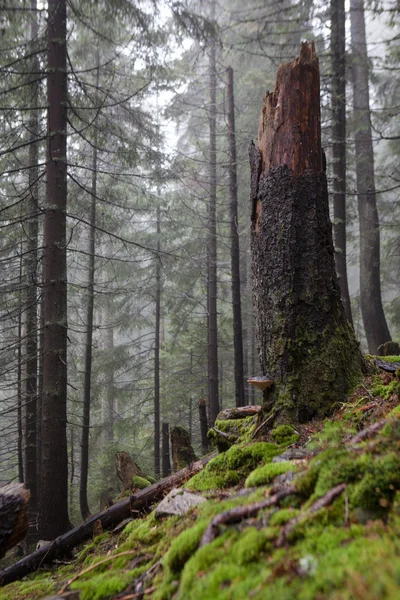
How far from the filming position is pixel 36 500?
401 inches

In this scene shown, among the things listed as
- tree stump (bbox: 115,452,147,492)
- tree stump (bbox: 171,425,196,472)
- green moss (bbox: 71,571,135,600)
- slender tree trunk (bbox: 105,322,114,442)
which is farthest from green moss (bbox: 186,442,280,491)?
slender tree trunk (bbox: 105,322,114,442)

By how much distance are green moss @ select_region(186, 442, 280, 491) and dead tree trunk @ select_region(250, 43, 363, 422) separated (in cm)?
45

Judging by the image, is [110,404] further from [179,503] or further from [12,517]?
[179,503]

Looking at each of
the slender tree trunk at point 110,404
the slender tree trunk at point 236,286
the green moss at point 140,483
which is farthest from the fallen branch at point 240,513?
the slender tree trunk at point 110,404

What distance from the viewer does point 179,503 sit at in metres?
2.77

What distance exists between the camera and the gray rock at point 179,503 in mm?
2648

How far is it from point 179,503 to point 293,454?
3.06ft

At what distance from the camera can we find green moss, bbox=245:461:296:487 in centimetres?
239

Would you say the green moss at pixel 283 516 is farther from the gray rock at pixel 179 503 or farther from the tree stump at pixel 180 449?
the tree stump at pixel 180 449

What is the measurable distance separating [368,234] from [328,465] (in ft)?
39.5

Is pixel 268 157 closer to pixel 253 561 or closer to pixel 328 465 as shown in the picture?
pixel 328 465

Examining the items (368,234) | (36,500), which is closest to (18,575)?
(36,500)

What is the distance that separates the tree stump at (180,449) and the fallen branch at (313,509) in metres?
4.13

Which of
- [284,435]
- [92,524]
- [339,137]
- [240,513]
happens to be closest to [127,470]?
[92,524]
